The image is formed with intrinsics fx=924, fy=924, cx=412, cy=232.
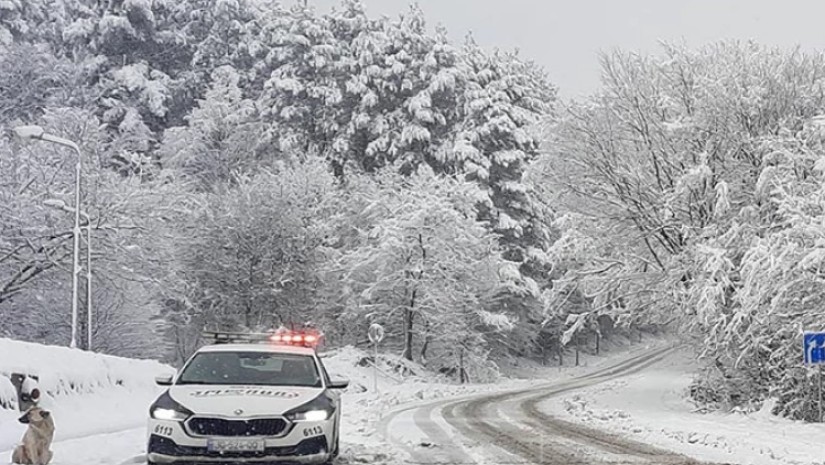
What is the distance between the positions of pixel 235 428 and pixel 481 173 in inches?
1821

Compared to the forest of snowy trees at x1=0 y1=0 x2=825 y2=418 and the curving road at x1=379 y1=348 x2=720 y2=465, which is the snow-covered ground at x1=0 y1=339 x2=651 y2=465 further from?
the forest of snowy trees at x1=0 y1=0 x2=825 y2=418

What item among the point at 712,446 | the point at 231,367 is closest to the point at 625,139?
the point at 712,446

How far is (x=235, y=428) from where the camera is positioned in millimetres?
9430

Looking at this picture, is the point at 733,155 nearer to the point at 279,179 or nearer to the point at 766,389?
the point at 766,389

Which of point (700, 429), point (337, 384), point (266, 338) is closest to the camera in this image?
point (337, 384)

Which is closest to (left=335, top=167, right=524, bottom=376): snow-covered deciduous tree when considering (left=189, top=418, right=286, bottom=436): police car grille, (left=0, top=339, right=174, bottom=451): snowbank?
(left=0, top=339, right=174, bottom=451): snowbank

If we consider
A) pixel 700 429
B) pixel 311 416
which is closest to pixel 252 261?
pixel 700 429

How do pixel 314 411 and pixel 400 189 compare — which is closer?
pixel 314 411

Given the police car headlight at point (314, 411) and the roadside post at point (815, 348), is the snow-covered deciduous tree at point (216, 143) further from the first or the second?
the police car headlight at point (314, 411)

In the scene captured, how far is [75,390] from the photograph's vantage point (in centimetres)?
1505

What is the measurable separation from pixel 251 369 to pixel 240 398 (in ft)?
4.87

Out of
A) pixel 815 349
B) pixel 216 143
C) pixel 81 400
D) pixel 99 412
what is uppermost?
pixel 216 143

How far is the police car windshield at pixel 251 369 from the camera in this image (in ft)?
35.9

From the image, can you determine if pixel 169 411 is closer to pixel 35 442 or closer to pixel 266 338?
pixel 35 442
